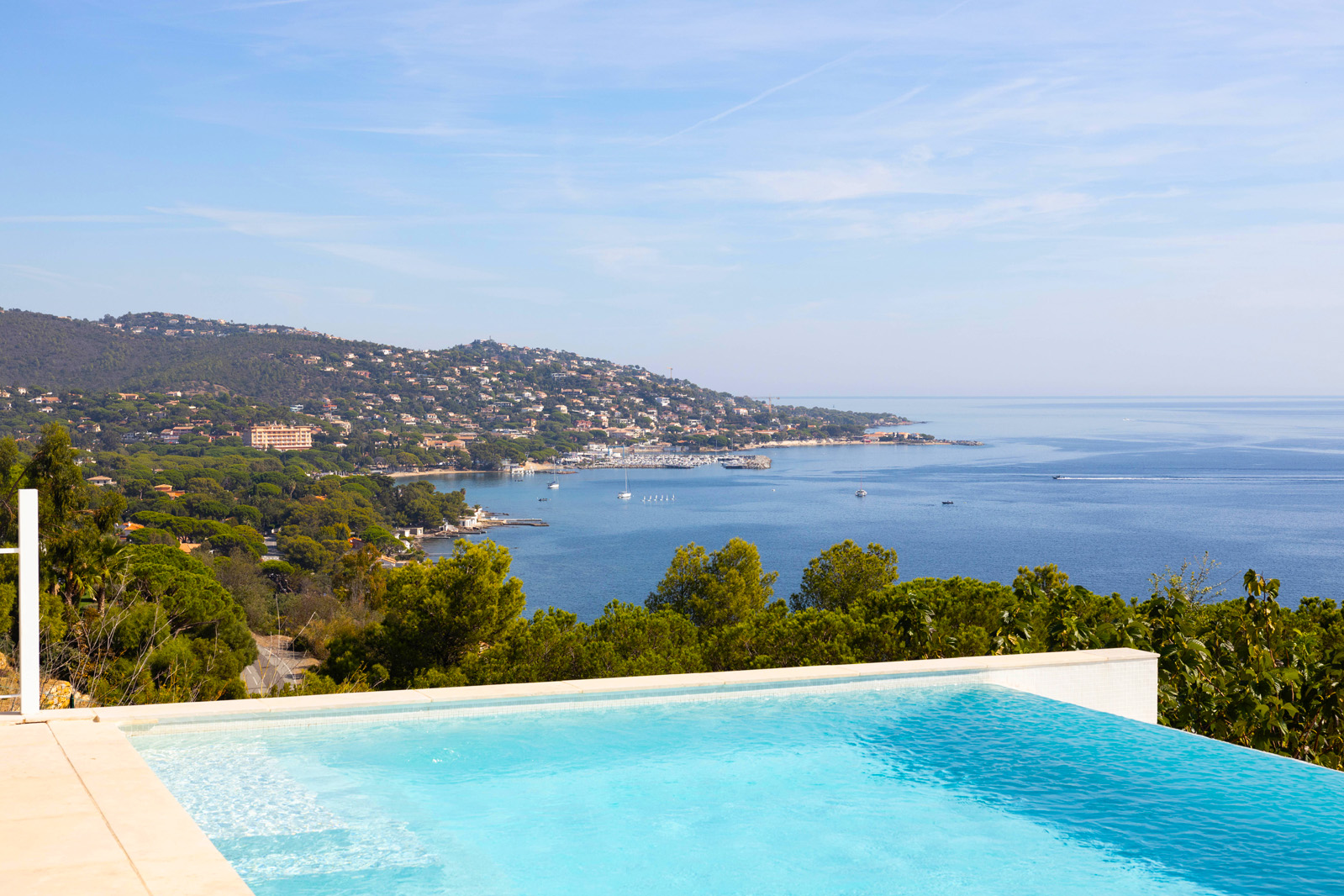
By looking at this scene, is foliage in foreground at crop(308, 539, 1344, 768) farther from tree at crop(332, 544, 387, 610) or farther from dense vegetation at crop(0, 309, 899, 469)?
dense vegetation at crop(0, 309, 899, 469)

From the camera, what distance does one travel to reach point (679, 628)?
31.4 ft

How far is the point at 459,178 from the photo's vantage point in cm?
3491

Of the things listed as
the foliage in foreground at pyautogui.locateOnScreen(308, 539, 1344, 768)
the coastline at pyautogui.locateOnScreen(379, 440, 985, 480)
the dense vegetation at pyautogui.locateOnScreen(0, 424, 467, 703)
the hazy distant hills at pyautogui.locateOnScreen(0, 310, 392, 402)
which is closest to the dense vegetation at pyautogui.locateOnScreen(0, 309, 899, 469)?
the hazy distant hills at pyautogui.locateOnScreen(0, 310, 392, 402)

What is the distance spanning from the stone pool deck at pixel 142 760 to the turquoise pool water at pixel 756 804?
0.12m

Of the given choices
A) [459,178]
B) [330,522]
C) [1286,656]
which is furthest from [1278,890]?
[330,522]

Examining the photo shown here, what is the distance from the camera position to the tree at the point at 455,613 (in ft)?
37.2

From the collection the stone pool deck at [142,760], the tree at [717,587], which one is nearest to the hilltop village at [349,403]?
the tree at [717,587]

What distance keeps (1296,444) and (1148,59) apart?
91.6 meters

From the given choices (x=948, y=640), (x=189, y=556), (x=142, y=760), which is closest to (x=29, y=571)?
(x=142, y=760)

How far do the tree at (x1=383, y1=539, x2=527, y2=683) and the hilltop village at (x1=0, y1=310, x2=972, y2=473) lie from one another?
213ft

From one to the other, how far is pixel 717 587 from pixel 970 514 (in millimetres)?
38472

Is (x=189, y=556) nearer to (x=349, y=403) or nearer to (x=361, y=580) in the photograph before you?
(x=361, y=580)

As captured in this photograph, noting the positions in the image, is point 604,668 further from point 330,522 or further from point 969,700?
point 330,522

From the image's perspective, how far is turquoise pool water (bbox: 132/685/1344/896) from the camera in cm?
364
